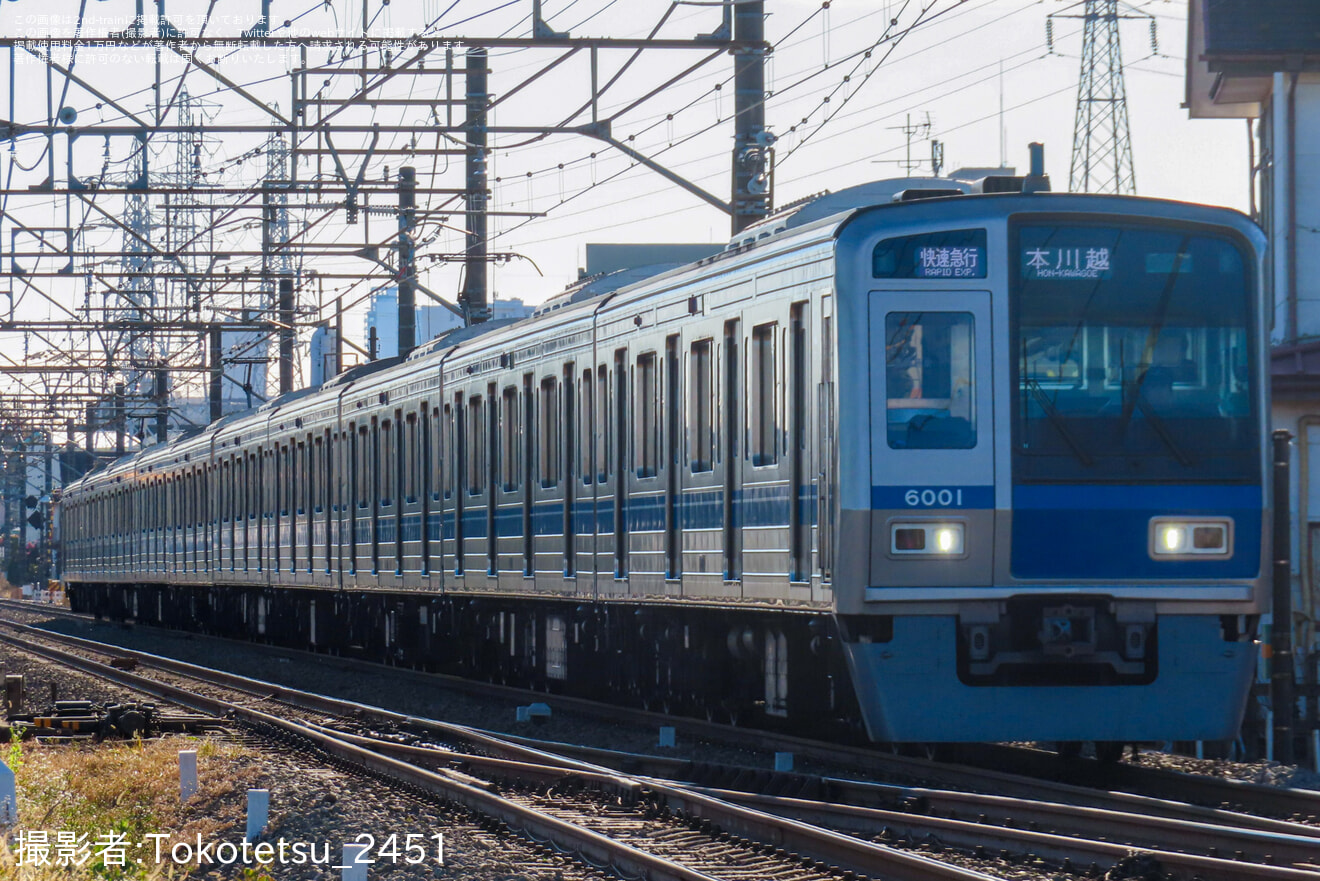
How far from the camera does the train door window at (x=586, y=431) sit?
50.4 ft

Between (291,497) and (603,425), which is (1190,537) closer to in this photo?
(603,425)

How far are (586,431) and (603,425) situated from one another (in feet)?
1.44

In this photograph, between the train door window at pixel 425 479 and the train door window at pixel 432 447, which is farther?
the train door window at pixel 425 479

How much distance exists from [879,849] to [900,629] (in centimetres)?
282

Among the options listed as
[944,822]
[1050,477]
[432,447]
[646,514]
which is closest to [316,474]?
[432,447]

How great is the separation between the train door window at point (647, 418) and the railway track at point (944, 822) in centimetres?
298

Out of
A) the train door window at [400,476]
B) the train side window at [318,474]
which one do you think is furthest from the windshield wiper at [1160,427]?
the train side window at [318,474]

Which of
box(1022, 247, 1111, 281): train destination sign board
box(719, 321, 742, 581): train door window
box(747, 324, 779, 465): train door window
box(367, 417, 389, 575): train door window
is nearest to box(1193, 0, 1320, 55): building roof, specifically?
box(367, 417, 389, 575): train door window

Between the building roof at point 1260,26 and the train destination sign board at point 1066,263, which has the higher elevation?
the building roof at point 1260,26

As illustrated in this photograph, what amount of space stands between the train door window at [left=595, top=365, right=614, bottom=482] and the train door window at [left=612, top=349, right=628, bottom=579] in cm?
16

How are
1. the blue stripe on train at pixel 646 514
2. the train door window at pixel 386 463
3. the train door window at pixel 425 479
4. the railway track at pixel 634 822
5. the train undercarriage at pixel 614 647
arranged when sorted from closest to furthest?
the railway track at pixel 634 822
the blue stripe on train at pixel 646 514
the train undercarriage at pixel 614 647
the train door window at pixel 425 479
the train door window at pixel 386 463

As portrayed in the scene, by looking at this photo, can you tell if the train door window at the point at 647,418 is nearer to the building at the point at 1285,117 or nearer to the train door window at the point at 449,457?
the train door window at the point at 449,457

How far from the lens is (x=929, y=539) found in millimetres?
10375

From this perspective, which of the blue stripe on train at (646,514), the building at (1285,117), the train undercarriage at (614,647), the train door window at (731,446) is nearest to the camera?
the blue stripe on train at (646,514)
